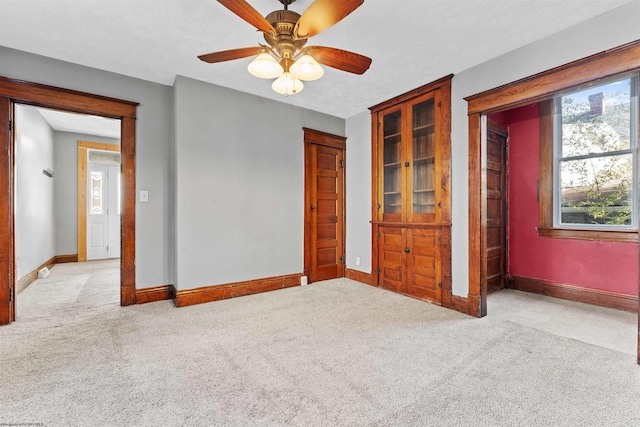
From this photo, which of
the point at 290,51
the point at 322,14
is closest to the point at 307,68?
the point at 290,51

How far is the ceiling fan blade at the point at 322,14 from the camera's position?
1.48m

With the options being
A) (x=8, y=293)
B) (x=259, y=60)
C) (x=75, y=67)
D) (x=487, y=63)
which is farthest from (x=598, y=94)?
(x=8, y=293)

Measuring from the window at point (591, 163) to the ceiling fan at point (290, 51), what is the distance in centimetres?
277

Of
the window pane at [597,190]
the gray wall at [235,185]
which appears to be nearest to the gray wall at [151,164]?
the gray wall at [235,185]

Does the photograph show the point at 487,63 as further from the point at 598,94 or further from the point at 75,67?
the point at 75,67

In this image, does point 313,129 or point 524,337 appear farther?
point 313,129

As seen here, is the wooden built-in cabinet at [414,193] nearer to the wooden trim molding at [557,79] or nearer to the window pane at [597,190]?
the wooden trim molding at [557,79]

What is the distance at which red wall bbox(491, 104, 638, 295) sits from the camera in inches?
125

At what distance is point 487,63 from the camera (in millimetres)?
2840

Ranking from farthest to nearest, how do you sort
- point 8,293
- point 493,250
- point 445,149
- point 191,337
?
1. point 493,250
2. point 445,149
3. point 8,293
4. point 191,337

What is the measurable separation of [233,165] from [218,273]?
4.38ft

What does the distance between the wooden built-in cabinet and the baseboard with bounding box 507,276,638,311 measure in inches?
58.2

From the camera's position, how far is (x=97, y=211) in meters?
6.24

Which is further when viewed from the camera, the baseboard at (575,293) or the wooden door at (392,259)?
the wooden door at (392,259)
